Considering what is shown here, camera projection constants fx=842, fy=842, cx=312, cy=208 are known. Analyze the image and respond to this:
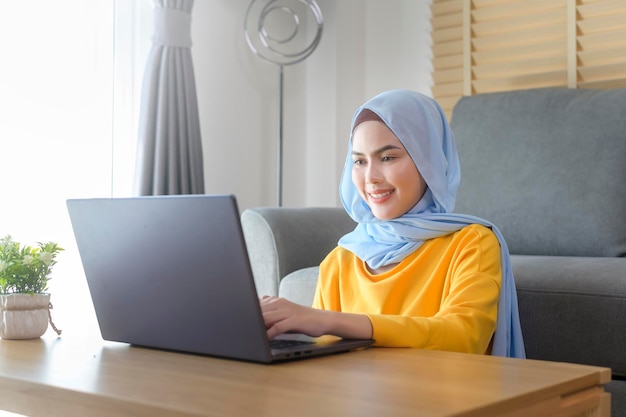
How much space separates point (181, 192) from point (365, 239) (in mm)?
1724

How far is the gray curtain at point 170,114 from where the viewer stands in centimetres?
336

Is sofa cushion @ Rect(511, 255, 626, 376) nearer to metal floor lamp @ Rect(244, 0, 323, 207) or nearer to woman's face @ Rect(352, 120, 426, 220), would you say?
woman's face @ Rect(352, 120, 426, 220)

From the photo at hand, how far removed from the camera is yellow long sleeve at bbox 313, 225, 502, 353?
146cm

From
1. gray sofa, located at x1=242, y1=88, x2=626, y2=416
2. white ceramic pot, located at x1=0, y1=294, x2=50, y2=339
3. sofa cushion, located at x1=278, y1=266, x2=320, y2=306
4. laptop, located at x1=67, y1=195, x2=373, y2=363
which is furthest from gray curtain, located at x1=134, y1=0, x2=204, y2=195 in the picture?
laptop, located at x1=67, y1=195, x2=373, y2=363

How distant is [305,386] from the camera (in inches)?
38.9

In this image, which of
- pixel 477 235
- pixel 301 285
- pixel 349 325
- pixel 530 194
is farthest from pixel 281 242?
pixel 349 325

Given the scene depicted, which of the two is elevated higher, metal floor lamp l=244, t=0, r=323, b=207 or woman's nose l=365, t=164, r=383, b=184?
metal floor lamp l=244, t=0, r=323, b=207

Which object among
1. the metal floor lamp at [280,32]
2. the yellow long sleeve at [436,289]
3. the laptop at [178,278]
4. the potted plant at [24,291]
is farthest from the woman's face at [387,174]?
the metal floor lamp at [280,32]

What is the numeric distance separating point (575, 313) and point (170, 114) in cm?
192

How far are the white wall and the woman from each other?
6.67 ft

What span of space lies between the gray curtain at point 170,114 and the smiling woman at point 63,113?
0.15 meters

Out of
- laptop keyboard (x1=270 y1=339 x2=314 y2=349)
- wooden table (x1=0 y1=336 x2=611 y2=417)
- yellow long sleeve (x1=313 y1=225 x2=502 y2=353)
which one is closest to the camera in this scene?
wooden table (x1=0 y1=336 x2=611 y2=417)

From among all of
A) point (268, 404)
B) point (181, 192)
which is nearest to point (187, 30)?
point (181, 192)

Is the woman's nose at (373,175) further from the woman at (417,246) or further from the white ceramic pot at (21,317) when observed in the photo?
the white ceramic pot at (21,317)
